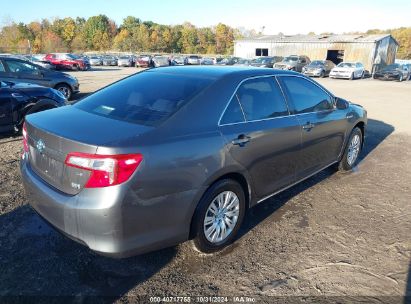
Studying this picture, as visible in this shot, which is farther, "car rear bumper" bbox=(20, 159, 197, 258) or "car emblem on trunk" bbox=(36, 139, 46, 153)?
"car emblem on trunk" bbox=(36, 139, 46, 153)

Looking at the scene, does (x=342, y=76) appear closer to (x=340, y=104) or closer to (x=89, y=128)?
(x=340, y=104)

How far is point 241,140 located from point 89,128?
134 cm

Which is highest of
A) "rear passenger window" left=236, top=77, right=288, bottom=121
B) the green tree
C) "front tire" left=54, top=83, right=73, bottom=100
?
the green tree

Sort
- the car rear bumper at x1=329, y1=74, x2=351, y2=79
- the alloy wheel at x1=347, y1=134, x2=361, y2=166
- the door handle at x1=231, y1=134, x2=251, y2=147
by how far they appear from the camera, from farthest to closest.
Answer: the car rear bumper at x1=329, y1=74, x2=351, y2=79
the alloy wheel at x1=347, y1=134, x2=361, y2=166
the door handle at x1=231, y1=134, x2=251, y2=147

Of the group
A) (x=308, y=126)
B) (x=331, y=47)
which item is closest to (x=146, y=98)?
(x=308, y=126)

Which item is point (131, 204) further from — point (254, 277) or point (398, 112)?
point (398, 112)

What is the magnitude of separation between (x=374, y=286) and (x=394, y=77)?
31.7 metres

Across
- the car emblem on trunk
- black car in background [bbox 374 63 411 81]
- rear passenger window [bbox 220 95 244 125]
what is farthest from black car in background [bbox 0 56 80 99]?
black car in background [bbox 374 63 411 81]

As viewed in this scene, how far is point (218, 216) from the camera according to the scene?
10.6ft

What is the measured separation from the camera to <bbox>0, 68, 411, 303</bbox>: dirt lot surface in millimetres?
→ 2820

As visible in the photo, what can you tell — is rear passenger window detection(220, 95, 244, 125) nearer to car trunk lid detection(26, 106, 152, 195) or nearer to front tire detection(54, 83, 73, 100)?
car trunk lid detection(26, 106, 152, 195)

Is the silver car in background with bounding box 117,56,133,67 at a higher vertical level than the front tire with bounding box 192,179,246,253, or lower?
lower

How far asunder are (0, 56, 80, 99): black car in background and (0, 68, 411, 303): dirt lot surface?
23.9ft

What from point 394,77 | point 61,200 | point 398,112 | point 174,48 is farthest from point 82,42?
point 61,200
